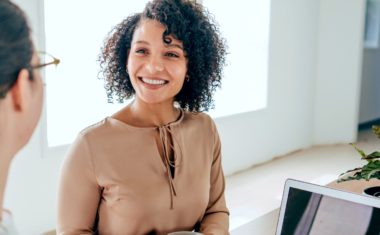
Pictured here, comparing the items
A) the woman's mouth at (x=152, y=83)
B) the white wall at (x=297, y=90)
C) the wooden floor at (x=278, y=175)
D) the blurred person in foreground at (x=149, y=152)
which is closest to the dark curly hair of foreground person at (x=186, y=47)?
the blurred person in foreground at (x=149, y=152)

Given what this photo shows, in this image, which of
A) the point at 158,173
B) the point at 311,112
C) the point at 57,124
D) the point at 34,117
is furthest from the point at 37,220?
the point at 311,112

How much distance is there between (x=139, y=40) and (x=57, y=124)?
5.81ft

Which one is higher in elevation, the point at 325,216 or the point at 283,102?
the point at 325,216

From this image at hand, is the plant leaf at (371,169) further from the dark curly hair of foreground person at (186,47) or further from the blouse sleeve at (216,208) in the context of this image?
the dark curly hair of foreground person at (186,47)

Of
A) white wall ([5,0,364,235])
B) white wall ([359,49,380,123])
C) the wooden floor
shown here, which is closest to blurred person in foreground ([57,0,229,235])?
the wooden floor

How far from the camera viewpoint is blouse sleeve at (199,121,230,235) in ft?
3.70

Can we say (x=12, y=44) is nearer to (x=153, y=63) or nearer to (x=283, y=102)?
(x=153, y=63)

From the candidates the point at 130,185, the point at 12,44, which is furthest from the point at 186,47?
the point at 12,44

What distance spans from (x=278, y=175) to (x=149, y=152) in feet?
10.9

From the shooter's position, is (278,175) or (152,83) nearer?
(152,83)

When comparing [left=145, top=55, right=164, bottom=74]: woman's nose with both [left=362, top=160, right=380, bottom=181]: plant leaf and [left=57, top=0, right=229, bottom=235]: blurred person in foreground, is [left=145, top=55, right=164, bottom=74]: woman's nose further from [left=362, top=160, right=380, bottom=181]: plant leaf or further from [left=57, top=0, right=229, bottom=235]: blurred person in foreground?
[left=362, top=160, right=380, bottom=181]: plant leaf

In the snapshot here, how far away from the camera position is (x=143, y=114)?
1119 mm

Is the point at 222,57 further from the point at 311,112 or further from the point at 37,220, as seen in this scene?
the point at 311,112

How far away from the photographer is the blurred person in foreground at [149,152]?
979 millimetres
